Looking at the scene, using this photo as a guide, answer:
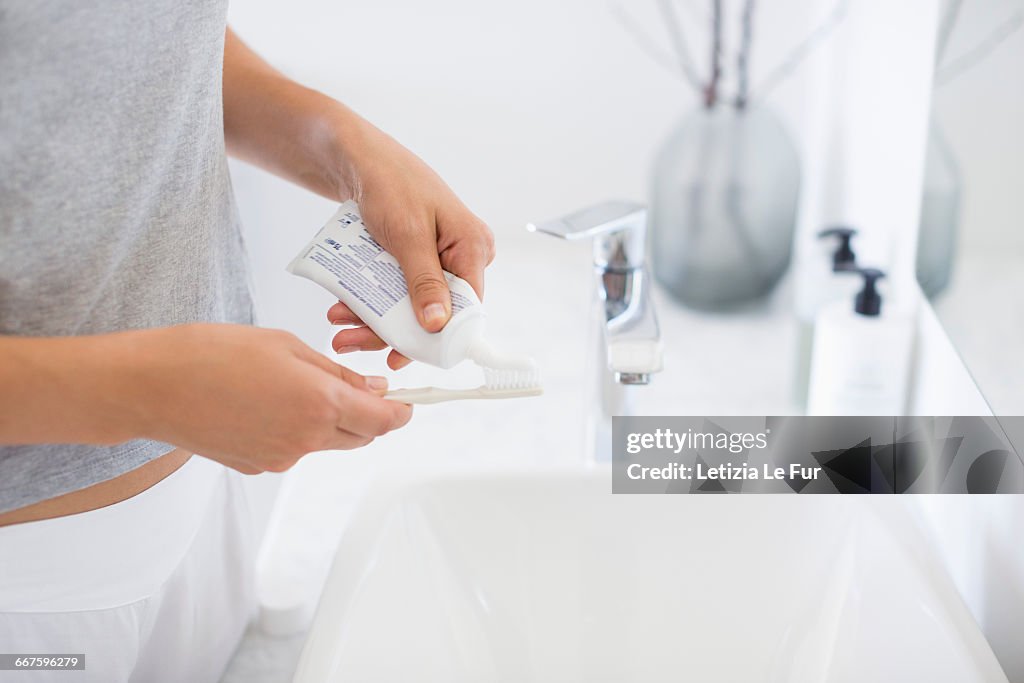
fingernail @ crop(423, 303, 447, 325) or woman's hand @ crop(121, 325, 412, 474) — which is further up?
fingernail @ crop(423, 303, 447, 325)

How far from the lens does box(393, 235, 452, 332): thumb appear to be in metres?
0.47

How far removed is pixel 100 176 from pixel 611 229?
0.32 m

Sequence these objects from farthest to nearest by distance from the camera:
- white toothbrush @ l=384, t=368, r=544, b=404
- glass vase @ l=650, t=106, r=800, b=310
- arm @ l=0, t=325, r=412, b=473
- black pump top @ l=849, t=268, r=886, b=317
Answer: glass vase @ l=650, t=106, r=800, b=310, black pump top @ l=849, t=268, r=886, b=317, white toothbrush @ l=384, t=368, r=544, b=404, arm @ l=0, t=325, r=412, b=473

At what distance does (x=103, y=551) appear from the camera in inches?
20.0

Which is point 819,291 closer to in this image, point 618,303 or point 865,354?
point 865,354

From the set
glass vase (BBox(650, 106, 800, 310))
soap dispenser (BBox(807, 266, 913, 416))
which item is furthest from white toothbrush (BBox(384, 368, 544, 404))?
glass vase (BBox(650, 106, 800, 310))

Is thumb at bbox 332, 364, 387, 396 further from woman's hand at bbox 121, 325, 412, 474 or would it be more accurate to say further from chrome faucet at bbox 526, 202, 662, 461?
chrome faucet at bbox 526, 202, 662, 461

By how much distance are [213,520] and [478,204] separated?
0.65 m

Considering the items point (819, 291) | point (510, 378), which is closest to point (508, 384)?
point (510, 378)

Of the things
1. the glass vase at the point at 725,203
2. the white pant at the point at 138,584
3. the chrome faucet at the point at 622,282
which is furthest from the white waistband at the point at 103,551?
the glass vase at the point at 725,203

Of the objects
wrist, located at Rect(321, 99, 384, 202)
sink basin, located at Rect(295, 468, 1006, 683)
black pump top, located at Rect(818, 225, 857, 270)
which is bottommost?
sink basin, located at Rect(295, 468, 1006, 683)

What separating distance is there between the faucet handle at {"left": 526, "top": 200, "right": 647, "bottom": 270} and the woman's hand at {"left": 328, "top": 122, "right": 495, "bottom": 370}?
0.09 m

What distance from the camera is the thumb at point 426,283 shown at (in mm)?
467

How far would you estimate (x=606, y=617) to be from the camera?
62 cm
